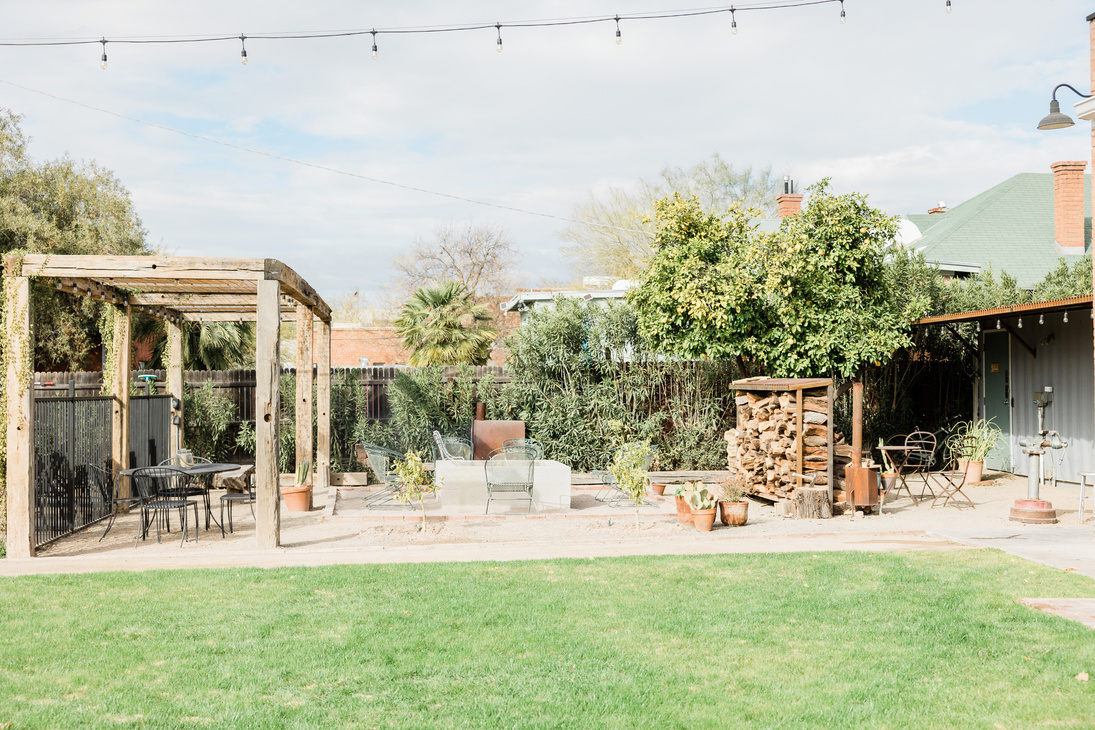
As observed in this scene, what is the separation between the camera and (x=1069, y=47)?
1038cm

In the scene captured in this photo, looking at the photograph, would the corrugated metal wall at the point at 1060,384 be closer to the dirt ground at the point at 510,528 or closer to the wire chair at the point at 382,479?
the dirt ground at the point at 510,528

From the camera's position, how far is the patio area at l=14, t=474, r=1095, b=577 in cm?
668

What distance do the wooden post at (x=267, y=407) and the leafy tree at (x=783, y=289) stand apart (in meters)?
5.67

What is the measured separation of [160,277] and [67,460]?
88.6 inches

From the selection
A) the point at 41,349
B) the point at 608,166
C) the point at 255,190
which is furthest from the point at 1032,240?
the point at 41,349

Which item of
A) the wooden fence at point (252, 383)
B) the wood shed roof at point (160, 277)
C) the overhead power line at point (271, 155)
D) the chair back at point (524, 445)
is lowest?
the chair back at point (524, 445)

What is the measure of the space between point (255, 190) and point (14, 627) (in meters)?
13.6

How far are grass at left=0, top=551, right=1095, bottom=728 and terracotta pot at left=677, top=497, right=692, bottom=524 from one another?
199 cm

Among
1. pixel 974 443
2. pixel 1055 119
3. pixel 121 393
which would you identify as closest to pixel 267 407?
pixel 121 393

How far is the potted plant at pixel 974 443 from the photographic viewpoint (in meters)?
11.2

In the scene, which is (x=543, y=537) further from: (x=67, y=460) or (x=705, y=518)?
(x=67, y=460)

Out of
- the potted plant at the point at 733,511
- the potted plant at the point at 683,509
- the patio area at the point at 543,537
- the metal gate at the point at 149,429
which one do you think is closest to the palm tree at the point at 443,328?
the metal gate at the point at 149,429

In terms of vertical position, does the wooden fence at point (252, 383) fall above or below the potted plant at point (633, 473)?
above

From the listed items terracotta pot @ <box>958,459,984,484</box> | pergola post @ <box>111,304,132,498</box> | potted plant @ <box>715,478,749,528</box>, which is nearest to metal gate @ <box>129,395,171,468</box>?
pergola post @ <box>111,304,132,498</box>
